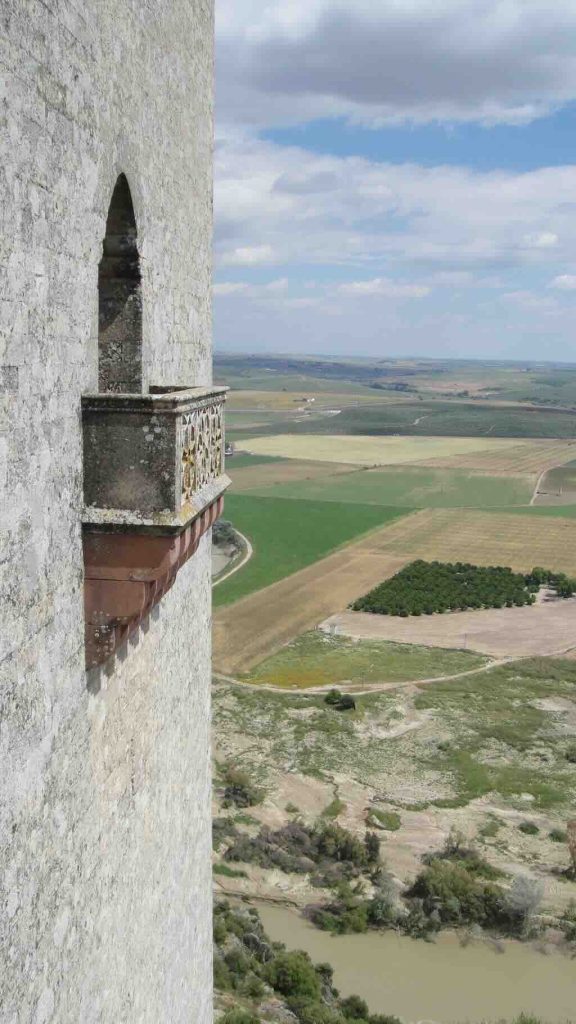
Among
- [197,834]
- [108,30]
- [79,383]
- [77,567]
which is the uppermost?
[108,30]

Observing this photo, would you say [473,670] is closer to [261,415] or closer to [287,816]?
[287,816]

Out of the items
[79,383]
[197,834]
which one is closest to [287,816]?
[197,834]

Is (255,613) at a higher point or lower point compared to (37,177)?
lower

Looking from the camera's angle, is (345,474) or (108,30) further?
(345,474)

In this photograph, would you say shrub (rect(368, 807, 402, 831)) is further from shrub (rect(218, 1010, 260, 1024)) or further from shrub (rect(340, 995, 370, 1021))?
shrub (rect(218, 1010, 260, 1024))

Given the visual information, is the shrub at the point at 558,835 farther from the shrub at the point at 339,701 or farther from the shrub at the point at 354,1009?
the shrub at the point at 339,701

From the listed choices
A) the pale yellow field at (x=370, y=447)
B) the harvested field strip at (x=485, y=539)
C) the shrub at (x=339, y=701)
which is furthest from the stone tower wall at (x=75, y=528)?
the pale yellow field at (x=370, y=447)
